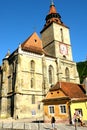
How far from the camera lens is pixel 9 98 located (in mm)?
35469

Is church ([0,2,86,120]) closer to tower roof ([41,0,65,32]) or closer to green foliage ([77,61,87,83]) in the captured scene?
tower roof ([41,0,65,32])

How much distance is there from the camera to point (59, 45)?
146 ft

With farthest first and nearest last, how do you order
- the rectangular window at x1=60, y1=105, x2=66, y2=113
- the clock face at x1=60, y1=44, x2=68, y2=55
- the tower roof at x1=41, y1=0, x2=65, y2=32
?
the tower roof at x1=41, y1=0, x2=65, y2=32, the clock face at x1=60, y1=44, x2=68, y2=55, the rectangular window at x1=60, y1=105, x2=66, y2=113

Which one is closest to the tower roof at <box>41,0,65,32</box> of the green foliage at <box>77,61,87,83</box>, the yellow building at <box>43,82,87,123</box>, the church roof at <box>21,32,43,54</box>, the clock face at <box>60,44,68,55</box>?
the church roof at <box>21,32,43,54</box>

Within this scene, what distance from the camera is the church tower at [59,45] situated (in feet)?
137

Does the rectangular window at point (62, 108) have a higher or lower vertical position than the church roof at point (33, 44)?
lower

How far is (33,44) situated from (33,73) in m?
8.70

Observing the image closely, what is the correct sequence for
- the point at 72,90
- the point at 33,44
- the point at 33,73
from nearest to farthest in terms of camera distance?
the point at 72,90 < the point at 33,73 < the point at 33,44

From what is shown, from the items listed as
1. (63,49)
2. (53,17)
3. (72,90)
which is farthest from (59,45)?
(72,90)

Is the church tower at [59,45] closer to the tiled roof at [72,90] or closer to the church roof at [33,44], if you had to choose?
the church roof at [33,44]

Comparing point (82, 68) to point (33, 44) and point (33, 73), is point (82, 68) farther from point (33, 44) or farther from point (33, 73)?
point (33, 73)

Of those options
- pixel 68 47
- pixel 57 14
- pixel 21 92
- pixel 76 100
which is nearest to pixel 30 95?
pixel 21 92

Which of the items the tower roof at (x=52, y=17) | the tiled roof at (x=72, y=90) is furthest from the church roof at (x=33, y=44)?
the tiled roof at (x=72, y=90)

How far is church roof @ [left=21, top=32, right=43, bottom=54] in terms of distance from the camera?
38.6 m
